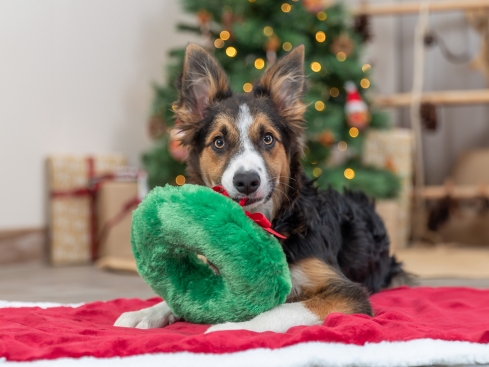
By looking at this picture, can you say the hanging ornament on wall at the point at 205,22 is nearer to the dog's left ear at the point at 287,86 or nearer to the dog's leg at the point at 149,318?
the dog's left ear at the point at 287,86

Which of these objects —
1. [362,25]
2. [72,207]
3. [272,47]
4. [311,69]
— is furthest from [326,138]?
[72,207]

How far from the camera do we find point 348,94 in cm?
526

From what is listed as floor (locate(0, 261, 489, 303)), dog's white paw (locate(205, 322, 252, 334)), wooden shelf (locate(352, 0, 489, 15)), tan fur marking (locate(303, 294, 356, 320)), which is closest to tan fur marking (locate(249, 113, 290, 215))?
tan fur marking (locate(303, 294, 356, 320))

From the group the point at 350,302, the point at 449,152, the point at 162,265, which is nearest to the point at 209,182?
the point at 162,265

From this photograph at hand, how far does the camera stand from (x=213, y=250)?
1937 mm

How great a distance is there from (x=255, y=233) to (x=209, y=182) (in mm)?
585

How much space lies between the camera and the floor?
329cm

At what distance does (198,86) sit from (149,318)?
965 millimetres

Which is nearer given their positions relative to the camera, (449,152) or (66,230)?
(66,230)

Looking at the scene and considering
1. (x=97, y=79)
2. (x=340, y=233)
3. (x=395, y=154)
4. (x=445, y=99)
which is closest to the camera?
(x=340, y=233)

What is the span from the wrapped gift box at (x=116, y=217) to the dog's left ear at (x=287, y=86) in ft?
8.54

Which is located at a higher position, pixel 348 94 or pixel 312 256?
pixel 348 94

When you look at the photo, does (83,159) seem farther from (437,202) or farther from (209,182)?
(437,202)

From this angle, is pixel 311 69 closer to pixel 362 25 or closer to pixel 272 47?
pixel 272 47
